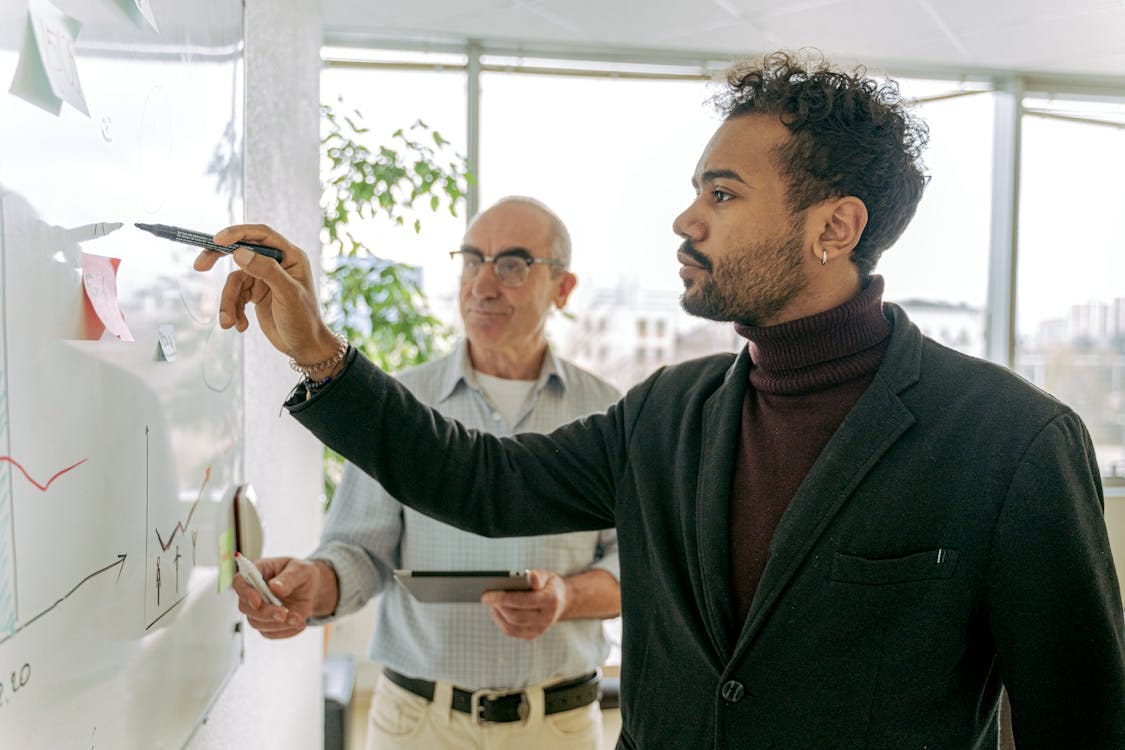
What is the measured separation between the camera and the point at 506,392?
1948mm

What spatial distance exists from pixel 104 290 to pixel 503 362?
3.75ft

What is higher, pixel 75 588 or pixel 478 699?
pixel 75 588

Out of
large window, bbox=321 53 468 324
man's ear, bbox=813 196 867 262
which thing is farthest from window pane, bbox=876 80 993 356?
man's ear, bbox=813 196 867 262

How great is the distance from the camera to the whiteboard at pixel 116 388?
70 centimetres

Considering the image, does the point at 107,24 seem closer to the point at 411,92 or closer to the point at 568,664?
the point at 568,664

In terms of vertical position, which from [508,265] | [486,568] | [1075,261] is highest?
[1075,261]

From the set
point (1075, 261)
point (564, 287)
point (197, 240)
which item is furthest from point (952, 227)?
point (197, 240)

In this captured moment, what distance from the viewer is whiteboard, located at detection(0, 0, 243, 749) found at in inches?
27.4

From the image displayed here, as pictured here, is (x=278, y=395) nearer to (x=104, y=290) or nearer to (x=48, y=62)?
(x=104, y=290)

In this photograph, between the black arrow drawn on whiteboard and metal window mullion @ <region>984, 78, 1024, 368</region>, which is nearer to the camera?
the black arrow drawn on whiteboard

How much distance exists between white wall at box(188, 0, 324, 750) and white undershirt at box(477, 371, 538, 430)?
398 millimetres

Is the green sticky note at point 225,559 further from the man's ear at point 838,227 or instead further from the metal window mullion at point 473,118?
the metal window mullion at point 473,118

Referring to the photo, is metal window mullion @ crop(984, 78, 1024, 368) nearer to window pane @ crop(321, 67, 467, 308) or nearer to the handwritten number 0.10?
window pane @ crop(321, 67, 467, 308)

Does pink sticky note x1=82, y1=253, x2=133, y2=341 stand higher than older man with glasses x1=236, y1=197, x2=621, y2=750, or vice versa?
pink sticky note x1=82, y1=253, x2=133, y2=341
